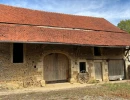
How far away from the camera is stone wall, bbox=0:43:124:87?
38.3 ft

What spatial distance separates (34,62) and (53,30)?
321 centimetres

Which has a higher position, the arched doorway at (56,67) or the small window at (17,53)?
the small window at (17,53)

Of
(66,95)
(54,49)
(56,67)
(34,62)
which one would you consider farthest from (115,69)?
(66,95)

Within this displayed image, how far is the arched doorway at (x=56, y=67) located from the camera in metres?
13.6

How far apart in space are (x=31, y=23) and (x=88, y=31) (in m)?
4.93

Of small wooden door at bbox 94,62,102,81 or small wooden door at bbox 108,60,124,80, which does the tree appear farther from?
small wooden door at bbox 94,62,102,81

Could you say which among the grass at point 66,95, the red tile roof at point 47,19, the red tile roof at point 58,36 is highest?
the red tile roof at point 47,19

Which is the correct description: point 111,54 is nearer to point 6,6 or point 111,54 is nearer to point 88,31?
point 88,31

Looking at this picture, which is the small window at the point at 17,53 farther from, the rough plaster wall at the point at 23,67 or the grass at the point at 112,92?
the grass at the point at 112,92

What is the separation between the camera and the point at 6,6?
15477mm

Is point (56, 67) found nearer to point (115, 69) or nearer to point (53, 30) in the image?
point (53, 30)

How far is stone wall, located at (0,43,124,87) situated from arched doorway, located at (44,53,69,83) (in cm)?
62

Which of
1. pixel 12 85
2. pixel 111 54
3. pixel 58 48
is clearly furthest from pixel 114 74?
pixel 12 85

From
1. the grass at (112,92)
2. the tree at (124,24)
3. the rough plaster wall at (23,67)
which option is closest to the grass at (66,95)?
the grass at (112,92)
